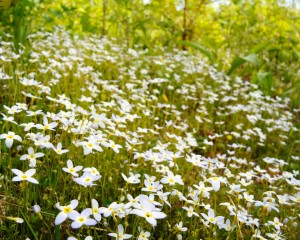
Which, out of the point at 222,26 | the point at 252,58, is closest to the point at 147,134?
the point at 252,58

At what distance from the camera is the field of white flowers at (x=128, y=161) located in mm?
1691

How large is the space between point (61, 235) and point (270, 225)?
121 cm

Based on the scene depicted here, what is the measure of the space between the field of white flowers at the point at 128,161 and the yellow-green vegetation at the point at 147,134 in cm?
1

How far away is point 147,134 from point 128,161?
65 cm

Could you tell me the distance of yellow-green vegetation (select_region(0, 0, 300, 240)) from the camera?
175 centimetres

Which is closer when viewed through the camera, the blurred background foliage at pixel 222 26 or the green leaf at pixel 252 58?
the green leaf at pixel 252 58

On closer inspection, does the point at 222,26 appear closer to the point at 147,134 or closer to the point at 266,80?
the point at 266,80

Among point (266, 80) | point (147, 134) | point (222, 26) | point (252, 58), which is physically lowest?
point (147, 134)

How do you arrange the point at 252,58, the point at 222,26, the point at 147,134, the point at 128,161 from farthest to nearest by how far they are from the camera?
1. the point at 222,26
2. the point at 252,58
3. the point at 147,134
4. the point at 128,161

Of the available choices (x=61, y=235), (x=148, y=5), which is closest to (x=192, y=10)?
(x=148, y=5)

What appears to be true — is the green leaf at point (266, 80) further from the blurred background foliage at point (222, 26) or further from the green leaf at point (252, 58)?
the green leaf at point (252, 58)

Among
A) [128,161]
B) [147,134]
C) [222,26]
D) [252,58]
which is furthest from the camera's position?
[222,26]

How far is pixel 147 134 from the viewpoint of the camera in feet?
9.31

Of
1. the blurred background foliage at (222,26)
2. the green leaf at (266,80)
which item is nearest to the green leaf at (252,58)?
the blurred background foliage at (222,26)
